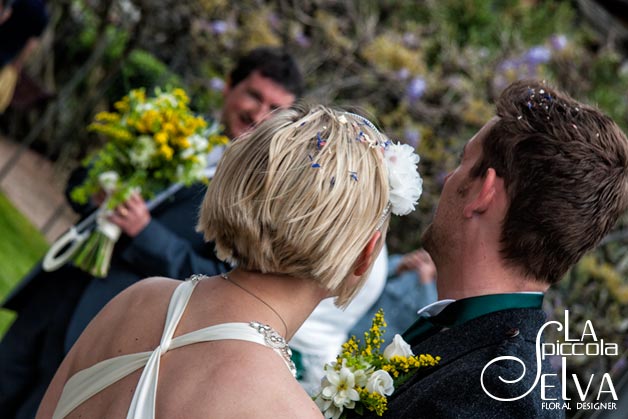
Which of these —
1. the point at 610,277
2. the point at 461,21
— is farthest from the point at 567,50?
the point at 610,277

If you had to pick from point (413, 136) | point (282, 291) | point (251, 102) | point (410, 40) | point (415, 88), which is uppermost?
point (282, 291)

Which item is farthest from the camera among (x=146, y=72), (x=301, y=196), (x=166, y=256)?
(x=146, y=72)

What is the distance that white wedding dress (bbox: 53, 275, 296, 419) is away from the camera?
190 cm

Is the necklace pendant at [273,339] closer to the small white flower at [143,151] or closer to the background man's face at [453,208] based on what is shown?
the background man's face at [453,208]

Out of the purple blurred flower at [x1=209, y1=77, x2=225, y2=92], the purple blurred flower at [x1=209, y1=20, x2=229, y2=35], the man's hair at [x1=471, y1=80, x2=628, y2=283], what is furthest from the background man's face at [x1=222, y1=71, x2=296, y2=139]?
the purple blurred flower at [x1=209, y1=20, x2=229, y2=35]

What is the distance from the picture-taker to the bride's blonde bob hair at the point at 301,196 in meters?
1.91

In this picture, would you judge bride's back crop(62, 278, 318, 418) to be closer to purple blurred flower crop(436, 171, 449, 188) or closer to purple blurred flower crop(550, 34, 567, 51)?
purple blurred flower crop(436, 171, 449, 188)

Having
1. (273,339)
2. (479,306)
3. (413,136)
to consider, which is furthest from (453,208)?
(413,136)

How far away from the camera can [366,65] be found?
7.85 metres

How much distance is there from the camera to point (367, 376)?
2.23 metres

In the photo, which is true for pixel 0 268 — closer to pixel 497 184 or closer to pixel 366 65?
pixel 366 65

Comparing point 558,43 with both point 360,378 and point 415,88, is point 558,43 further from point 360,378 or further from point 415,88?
point 360,378

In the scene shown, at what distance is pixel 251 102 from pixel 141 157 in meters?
0.75

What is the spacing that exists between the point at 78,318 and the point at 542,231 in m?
2.27
